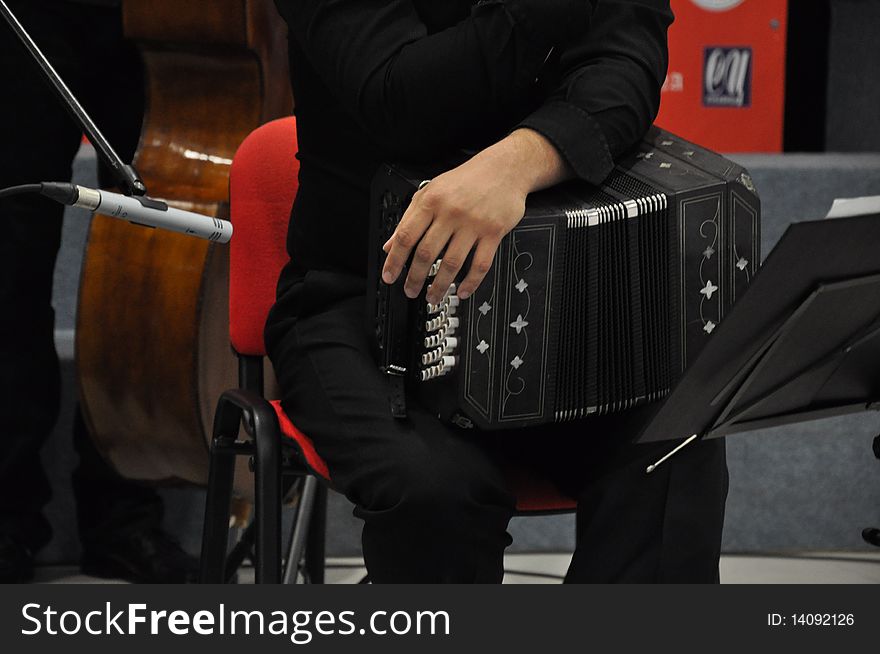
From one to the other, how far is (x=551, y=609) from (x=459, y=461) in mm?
233

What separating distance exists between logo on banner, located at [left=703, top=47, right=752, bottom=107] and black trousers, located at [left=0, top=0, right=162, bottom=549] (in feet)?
3.47

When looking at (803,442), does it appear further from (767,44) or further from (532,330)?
(532,330)

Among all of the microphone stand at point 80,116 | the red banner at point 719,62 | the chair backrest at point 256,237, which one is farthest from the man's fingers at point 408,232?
the red banner at point 719,62

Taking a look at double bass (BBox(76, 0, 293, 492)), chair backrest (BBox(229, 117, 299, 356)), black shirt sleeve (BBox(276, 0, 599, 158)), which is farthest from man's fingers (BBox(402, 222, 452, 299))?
double bass (BBox(76, 0, 293, 492))

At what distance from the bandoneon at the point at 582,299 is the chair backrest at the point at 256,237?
0.26m

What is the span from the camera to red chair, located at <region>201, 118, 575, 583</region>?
3.87 feet

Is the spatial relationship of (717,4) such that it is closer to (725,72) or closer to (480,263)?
(725,72)

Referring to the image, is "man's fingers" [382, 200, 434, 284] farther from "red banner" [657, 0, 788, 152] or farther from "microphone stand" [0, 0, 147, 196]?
"red banner" [657, 0, 788, 152]

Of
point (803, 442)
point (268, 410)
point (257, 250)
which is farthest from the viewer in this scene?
point (803, 442)

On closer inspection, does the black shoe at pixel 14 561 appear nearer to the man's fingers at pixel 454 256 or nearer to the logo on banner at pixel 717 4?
the man's fingers at pixel 454 256

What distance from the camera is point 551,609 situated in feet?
3.00

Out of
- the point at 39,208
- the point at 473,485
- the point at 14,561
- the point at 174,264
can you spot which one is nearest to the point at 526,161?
the point at 473,485

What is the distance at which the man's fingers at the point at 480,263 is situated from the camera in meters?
1.05

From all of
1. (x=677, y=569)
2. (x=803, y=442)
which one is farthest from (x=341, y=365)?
(x=803, y=442)
